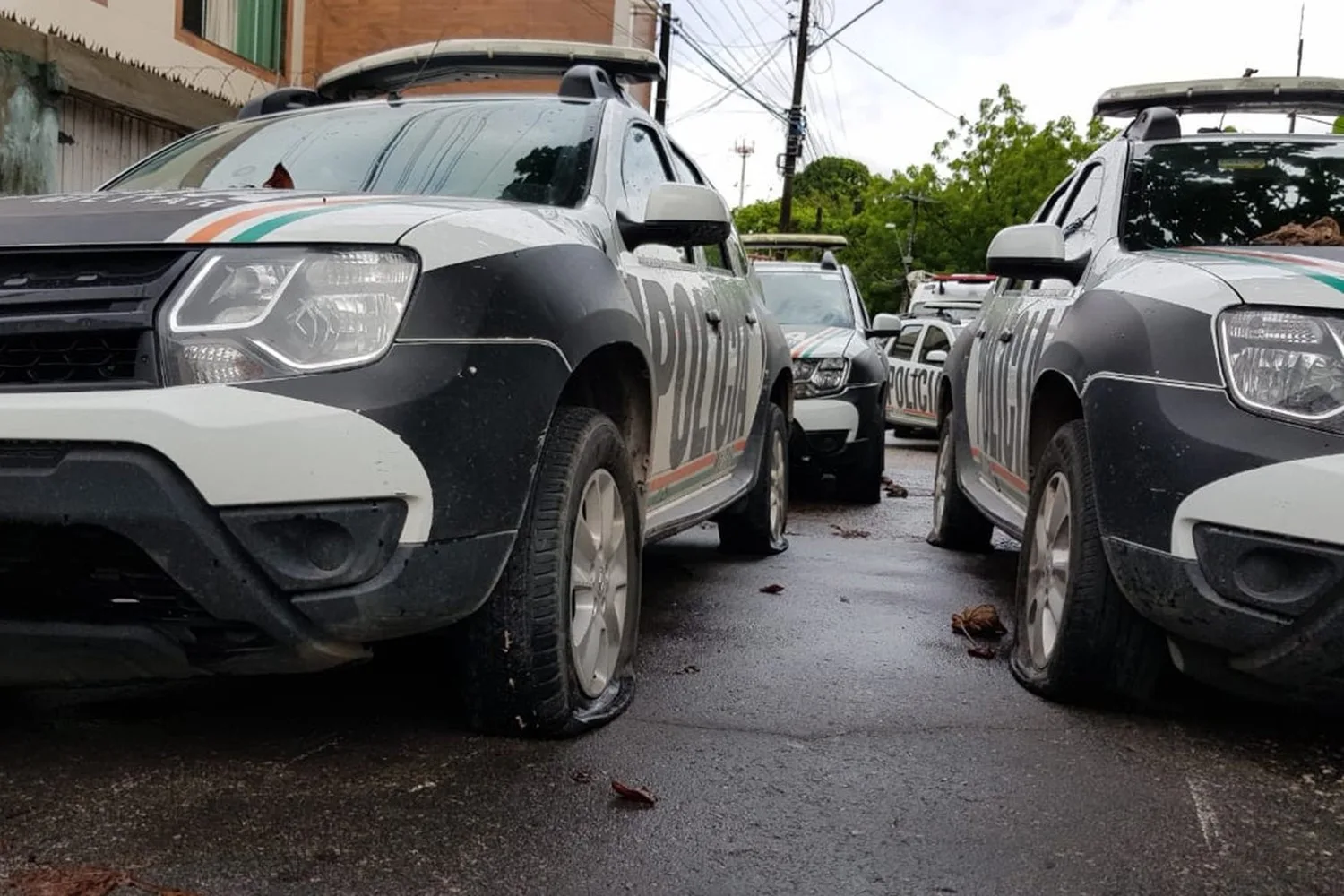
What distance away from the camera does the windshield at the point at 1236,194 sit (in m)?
4.02

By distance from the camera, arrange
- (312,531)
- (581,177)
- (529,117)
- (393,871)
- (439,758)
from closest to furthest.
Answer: (393,871) → (312,531) → (439,758) → (581,177) → (529,117)

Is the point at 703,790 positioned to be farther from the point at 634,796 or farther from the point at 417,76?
the point at 417,76

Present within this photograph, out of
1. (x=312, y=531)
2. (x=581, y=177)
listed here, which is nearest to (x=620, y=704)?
(x=312, y=531)

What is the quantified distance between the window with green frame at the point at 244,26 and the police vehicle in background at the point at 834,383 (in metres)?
6.36

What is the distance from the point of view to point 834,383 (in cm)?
809

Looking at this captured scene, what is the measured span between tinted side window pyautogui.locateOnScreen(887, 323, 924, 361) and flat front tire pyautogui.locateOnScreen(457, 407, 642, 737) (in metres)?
11.8

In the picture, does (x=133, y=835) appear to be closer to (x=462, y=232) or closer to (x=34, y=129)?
(x=462, y=232)

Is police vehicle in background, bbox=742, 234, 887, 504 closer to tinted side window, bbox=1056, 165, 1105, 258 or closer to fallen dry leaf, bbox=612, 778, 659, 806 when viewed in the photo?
tinted side window, bbox=1056, 165, 1105, 258

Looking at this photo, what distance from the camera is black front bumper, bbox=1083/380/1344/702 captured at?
8.99 ft

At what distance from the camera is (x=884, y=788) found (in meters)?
2.81

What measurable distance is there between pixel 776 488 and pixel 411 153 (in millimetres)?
2766

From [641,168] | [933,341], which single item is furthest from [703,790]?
[933,341]

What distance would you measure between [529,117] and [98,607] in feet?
6.71

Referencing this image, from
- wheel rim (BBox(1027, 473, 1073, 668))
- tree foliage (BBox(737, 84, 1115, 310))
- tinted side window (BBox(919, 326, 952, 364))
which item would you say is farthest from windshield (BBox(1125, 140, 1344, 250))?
tree foliage (BBox(737, 84, 1115, 310))
